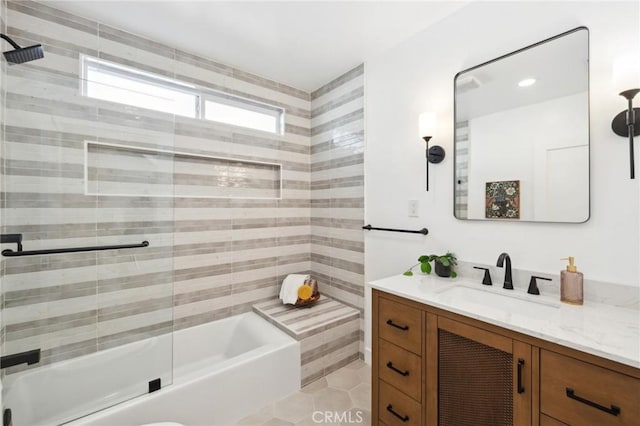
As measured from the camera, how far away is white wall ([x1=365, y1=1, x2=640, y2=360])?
119 centimetres

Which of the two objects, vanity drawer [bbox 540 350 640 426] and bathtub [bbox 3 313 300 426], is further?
bathtub [bbox 3 313 300 426]

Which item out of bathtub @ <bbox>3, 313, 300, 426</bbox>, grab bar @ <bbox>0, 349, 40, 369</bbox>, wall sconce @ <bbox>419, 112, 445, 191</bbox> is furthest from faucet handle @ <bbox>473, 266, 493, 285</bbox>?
grab bar @ <bbox>0, 349, 40, 369</bbox>

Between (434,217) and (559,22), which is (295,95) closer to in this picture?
(434,217)

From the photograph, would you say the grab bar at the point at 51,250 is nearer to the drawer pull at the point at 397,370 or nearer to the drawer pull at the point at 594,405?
the drawer pull at the point at 397,370

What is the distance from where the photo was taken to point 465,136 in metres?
1.70

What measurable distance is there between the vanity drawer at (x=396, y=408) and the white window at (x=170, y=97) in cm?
230

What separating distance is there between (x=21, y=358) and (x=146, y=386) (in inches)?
25.6

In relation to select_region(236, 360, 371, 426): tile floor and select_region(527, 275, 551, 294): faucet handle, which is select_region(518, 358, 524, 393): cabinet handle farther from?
select_region(236, 360, 371, 426): tile floor

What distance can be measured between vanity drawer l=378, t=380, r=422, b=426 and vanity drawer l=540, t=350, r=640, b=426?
560mm

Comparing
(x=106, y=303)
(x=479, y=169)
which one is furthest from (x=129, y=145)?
(x=479, y=169)

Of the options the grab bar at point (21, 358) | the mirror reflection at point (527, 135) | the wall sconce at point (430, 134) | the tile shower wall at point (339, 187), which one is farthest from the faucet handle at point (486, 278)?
the grab bar at point (21, 358)

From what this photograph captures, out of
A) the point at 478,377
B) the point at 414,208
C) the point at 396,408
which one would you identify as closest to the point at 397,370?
the point at 396,408

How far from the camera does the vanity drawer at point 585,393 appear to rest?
2.54ft

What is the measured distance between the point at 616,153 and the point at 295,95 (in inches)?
A: 94.6
